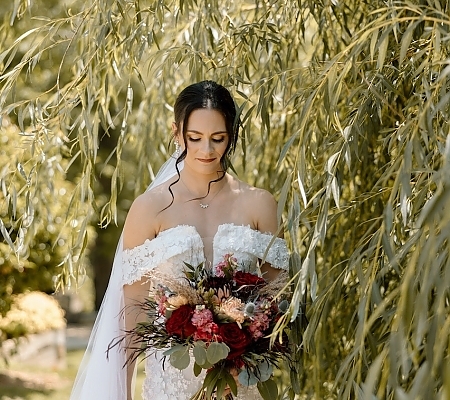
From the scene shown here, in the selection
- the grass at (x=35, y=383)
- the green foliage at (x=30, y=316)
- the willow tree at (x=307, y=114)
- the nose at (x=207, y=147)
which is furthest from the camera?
the grass at (x=35, y=383)

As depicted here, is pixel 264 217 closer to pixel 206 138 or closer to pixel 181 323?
pixel 206 138

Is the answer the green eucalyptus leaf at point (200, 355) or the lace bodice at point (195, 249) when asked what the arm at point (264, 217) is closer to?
the lace bodice at point (195, 249)

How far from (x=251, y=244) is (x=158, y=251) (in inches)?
10.3

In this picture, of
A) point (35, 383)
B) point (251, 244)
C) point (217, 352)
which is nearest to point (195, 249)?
point (251, 244)

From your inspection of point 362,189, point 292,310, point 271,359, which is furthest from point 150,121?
point 292,310

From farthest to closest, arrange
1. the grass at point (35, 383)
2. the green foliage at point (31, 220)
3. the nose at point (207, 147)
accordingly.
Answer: the grass at point (35, 383), the green foliage at point (31, 220), the nose at point (207, 147)

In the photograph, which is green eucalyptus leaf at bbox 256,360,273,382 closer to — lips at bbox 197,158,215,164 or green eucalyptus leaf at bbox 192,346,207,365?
green eucalyptus leaf at bbox 192,346,207,365

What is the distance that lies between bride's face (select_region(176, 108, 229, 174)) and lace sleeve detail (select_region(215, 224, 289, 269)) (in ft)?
0.63

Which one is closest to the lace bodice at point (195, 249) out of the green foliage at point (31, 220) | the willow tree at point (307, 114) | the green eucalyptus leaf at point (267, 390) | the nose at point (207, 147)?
the willow tree at point (307, 114)

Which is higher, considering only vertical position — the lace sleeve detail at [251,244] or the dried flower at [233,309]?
the lace sleeve detail at [251,244]

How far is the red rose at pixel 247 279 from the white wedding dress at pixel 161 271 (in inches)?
5.6

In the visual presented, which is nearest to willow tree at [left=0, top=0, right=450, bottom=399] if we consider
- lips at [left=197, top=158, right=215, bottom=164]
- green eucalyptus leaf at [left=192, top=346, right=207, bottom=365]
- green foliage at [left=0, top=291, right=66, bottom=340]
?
lips at [left=197, top=158, right=215, bottom=164]

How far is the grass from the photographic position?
20.5 feet

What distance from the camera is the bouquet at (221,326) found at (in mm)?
2107
